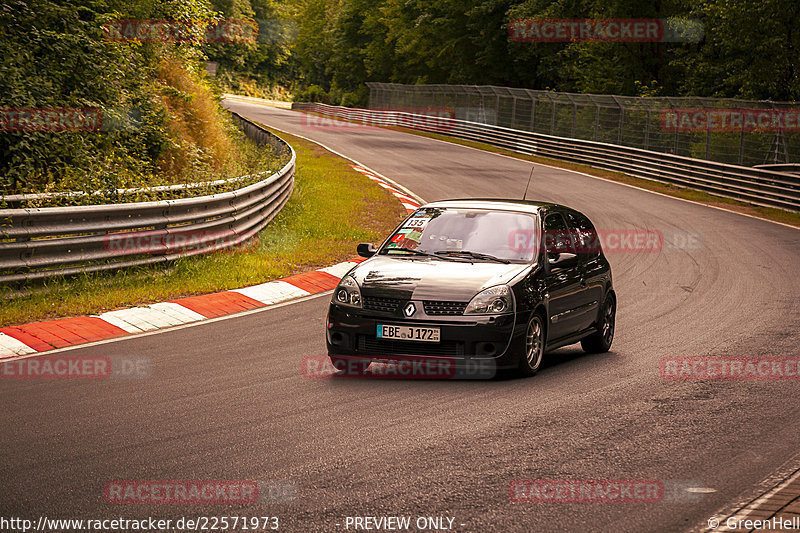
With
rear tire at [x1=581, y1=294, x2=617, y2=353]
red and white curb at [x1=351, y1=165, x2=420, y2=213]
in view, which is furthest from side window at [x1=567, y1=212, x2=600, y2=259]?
red and white curb at [x1=351, y1=165, x2=420, y2=213]

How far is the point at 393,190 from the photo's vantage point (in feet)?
84.9

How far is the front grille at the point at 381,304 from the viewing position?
7949mm

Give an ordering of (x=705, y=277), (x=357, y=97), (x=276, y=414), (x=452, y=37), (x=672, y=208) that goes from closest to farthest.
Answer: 1. (x=276, y=414)
2. (x=705, y=277)
3. (x=672, y=208)
4. (x=452, y=37)
5. (x=357, y=97)

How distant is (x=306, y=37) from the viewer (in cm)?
11219

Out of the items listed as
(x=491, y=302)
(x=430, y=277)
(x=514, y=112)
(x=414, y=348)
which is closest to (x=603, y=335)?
(x=491, y=302)

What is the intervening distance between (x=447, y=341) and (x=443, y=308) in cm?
29

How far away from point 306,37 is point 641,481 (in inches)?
4387

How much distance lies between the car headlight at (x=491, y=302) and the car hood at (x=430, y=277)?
6cm

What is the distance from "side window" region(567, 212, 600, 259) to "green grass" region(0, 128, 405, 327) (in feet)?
15.8

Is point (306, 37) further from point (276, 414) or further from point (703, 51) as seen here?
point (276, 414)

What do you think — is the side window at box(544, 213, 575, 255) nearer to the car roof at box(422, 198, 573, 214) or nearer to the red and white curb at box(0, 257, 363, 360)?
the car roof at box(422, 198, 573, 214)

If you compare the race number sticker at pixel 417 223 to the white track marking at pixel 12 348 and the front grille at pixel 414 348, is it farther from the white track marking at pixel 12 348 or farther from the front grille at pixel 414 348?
the white track marking at pixel 12 348

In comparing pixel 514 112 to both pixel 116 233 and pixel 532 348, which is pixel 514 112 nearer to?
pixel 116 233

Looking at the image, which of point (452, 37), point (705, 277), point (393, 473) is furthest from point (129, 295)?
point (452, 37)
